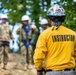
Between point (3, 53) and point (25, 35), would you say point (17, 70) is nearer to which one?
point (3, 53)

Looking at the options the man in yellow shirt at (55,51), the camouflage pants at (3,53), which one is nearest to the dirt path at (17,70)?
the camouflage pants at (3,53)

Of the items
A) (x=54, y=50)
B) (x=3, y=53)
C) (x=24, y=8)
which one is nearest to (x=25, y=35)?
(x=3, y=53)

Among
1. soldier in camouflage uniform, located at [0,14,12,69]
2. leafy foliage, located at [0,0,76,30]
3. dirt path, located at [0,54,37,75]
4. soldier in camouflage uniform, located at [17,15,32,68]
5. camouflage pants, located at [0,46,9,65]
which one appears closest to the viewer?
soldier in camouflage uniform, located at [0,14,12,69]

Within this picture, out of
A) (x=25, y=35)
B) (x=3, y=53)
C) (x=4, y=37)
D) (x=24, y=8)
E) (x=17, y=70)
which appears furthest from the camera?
(x=24, y=8)

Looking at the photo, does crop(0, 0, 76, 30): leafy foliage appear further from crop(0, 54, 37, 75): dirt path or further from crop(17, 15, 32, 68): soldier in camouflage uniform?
crop(17, 15, 32, 68): soldier in camouflage uniform

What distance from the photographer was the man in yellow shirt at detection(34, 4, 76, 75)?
23.1 ft

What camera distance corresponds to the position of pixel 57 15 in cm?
715

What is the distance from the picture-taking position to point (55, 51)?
23.1 ft

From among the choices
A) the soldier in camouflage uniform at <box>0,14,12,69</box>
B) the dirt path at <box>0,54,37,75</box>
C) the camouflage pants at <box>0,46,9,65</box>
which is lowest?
the dirt path at <box>0,54,37,75</box>

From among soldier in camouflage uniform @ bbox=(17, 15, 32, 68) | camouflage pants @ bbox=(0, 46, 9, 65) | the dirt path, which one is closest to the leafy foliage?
the dirt path

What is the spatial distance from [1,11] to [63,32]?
61.2ft

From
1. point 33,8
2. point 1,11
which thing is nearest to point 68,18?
point 33,8

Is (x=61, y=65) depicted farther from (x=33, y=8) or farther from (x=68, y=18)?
(x=33, y=8)

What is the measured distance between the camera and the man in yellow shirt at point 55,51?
703cm
